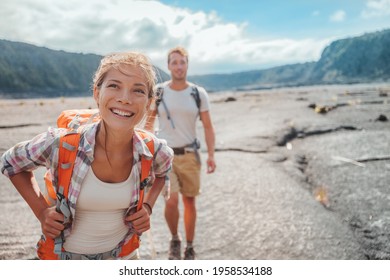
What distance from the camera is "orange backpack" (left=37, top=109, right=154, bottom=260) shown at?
1.22 m

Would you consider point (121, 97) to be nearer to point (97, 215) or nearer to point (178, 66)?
point (97, 215)

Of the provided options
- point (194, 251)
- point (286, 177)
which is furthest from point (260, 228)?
point (286, 177)

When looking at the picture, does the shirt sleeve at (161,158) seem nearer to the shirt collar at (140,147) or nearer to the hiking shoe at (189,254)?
the shirt collar at (140,147)

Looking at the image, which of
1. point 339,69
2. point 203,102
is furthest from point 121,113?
point 339,69

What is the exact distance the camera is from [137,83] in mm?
1334

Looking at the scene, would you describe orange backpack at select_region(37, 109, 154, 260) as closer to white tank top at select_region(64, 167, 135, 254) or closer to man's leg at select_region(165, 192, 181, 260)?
white tank top at select_region(64, 167, 135, 254)

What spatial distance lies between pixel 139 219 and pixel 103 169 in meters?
0.25

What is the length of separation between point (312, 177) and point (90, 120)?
11.9 ft

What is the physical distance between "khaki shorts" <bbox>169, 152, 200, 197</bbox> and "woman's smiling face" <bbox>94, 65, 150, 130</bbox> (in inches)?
58.2

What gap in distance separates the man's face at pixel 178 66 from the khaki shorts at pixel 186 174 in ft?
2.05

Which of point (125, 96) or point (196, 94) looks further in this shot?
point (196, 94)

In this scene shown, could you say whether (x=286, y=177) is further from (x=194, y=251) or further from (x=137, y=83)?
(x=137, y=83)

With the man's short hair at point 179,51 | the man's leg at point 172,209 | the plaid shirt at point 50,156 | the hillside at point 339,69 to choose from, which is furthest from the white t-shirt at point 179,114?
the hillside at point 339,69

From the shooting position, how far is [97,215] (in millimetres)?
1336
